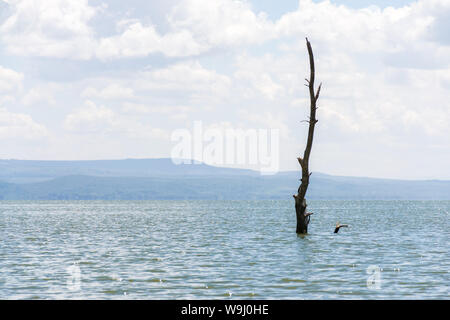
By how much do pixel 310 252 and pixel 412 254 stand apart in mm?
5673

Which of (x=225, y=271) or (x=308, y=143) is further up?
(x=308, y=143)

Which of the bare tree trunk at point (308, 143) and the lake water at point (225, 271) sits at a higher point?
the bare tree trunk at point (308, 143)

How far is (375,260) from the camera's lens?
3381cm

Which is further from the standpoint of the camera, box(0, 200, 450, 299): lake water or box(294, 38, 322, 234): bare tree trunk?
box(294, 38, 322, 234): bare tree trunk

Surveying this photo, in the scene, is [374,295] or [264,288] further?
[264,288]

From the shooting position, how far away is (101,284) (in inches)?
962

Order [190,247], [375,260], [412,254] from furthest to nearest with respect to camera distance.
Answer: [190,247]
[412,254]
[375,260]

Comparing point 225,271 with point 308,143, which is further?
point 308,143

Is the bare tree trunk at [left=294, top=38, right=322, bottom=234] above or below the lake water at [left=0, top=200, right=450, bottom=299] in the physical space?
above

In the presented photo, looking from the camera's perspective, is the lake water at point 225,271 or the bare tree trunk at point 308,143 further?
the bare tree trunk at point 308,143
